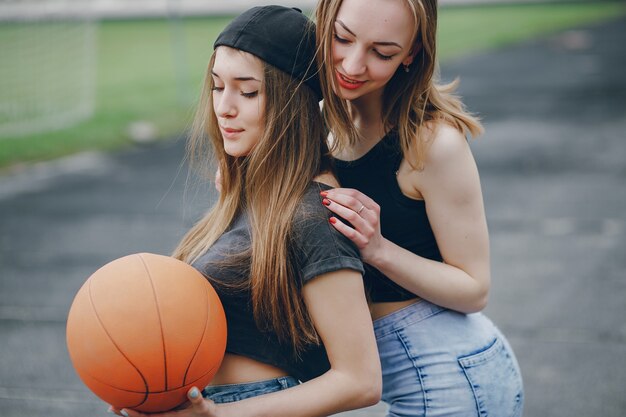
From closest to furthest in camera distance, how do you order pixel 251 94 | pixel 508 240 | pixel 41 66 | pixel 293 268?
pixel 293 268, pixel 251 94, pixel 508 240, pixel 41 66

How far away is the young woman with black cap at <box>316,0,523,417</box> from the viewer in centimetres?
263

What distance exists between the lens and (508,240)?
755 cm

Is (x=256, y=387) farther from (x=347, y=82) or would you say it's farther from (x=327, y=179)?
(x=347, y=82)

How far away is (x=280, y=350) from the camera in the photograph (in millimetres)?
2617

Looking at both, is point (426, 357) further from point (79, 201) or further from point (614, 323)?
point (79, 201)

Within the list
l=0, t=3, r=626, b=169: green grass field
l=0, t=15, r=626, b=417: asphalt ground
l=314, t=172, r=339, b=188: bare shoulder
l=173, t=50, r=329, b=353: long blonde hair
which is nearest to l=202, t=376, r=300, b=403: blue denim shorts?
l=173, t=50, r=329, b=353: long blonde hair

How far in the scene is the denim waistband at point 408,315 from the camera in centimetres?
281

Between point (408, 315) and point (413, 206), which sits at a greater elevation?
point (413, 206)

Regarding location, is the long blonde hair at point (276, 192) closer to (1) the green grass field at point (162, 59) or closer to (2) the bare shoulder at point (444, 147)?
(2) the bare shoulder at point (444, 147)

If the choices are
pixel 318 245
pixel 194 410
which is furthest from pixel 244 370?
pixel 318 245

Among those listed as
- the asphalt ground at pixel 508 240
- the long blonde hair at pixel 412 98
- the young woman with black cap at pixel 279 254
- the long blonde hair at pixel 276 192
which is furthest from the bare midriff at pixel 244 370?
the asphalt ground at pixel 508 240

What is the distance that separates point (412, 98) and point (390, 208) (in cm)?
35

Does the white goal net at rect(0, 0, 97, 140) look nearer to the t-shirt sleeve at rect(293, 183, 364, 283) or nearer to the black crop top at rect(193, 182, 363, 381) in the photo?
the black crop top at rect(193, 182, 363, 381)

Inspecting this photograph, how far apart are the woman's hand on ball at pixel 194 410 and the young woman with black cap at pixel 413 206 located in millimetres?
608
